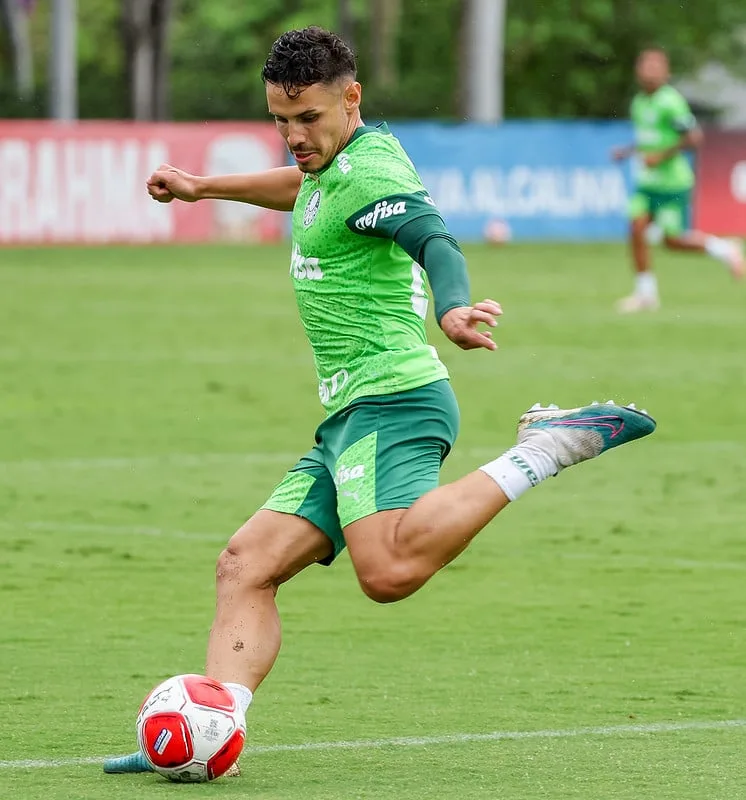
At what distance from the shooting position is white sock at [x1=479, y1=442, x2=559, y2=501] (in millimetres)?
5984

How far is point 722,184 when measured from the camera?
3550 cm

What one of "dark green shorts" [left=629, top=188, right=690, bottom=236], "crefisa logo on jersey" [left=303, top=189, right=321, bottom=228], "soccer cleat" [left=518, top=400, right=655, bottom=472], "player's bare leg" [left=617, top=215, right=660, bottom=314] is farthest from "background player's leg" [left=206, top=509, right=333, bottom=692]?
"dark green shorts" [left=629, top=188, right=690, bottom=236]

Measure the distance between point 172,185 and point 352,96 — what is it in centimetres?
92

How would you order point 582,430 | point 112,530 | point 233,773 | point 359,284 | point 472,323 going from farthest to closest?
point 112,530
point 582,430
point 359,284
point 233,773
point 472,323

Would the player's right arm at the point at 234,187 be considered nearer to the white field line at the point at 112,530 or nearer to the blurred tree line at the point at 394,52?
the white field line at the point at 112,530

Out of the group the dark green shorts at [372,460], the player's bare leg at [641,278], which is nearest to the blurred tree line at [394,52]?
the player's bare leg at [641,278]

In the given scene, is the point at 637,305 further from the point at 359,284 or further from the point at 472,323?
the point at 472,323

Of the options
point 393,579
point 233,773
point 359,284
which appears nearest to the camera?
point 233,773

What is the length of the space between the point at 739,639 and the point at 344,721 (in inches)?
76.8

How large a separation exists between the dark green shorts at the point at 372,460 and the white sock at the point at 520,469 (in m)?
0.17

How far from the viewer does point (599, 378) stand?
16016 millimetres

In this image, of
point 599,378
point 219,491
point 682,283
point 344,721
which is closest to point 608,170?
point 682,283

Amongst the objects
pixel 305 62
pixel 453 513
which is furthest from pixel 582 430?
pixel 305 62

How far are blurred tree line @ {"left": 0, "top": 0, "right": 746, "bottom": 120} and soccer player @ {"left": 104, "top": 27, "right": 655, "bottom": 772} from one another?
121 ft
